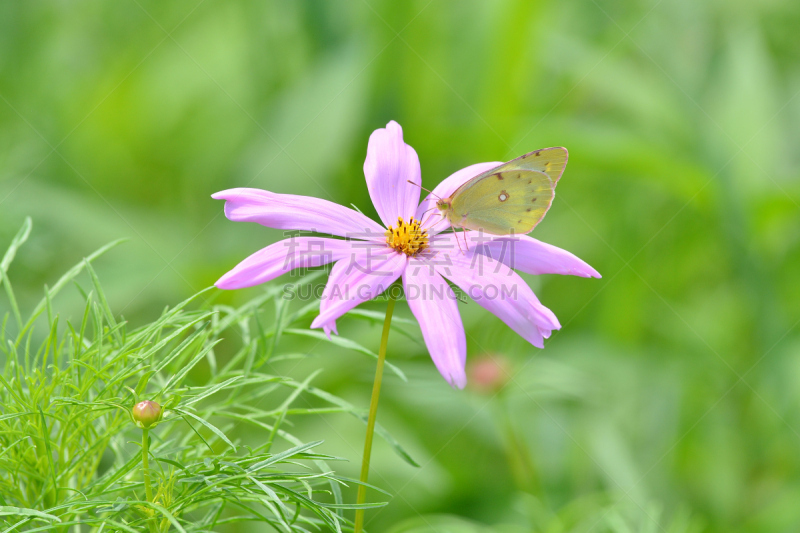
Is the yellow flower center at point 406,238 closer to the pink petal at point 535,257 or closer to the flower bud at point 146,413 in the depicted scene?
the pink petal at point 535,257

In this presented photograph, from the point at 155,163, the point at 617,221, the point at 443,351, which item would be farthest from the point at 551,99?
the point at 443,351

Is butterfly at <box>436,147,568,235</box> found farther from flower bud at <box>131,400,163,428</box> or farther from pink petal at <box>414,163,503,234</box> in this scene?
flower bud at <box>131,400,163,428</box>

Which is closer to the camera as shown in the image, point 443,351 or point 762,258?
point 443,351

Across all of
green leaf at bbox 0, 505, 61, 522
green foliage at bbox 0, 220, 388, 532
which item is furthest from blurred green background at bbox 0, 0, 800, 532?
green leaf at bbox 0, 505, 61, 522

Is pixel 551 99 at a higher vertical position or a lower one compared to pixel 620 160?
higher

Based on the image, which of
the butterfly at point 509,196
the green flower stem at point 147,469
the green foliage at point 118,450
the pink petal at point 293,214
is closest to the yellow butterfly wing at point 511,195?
the butterfly at point 509,196

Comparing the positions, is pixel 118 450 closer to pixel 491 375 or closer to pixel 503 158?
pixel 491 375

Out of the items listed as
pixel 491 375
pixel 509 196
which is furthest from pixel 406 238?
pixel 491 375

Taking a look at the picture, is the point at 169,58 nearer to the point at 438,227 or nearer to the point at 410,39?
the point at 410,39
